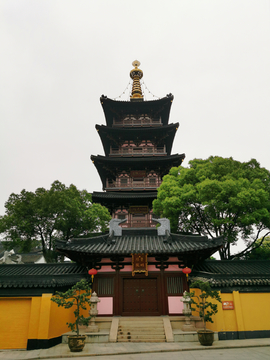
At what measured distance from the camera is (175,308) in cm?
1222

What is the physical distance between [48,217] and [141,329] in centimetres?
1288

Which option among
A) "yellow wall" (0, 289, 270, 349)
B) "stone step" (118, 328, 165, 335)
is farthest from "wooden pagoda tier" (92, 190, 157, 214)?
"stone step" (118, 328, 165, 335)

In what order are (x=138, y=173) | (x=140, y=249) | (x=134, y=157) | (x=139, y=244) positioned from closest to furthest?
(x=140, y=249)
(x=139, y=244)
(x=134, y=157)
(x=138, y=173)

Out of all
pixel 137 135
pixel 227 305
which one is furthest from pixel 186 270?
pixel 137 135

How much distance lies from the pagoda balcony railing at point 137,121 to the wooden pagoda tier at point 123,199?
8966 mm

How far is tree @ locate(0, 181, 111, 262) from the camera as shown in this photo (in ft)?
64.7

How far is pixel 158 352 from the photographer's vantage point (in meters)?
8.98

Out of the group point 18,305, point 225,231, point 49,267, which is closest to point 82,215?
point 49,267

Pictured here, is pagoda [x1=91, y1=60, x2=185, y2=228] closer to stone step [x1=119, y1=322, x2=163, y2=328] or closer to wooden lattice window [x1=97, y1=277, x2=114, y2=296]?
wooden lattice window [x1=97, y1=277, x2=114, y2=296]

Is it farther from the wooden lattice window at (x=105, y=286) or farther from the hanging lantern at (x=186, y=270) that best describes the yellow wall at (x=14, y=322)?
the hanging lantern at (x=186, y=270)

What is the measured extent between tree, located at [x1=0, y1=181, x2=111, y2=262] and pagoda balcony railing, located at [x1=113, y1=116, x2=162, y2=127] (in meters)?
11.5

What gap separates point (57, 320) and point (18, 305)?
1.88 metres

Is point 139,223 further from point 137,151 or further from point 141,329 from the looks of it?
point 141,329

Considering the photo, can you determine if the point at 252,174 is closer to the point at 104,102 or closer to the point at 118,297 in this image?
the point at 118,297
